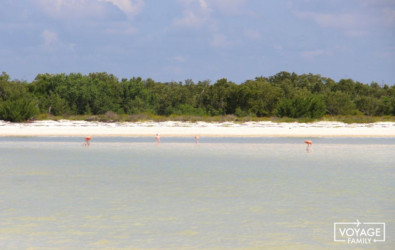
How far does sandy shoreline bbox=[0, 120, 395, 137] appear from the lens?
42781 mm

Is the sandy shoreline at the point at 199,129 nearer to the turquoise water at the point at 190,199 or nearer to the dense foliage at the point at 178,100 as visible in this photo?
the dense foliage at the point at 178,100

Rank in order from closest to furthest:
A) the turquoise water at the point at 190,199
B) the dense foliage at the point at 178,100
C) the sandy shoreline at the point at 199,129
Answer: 1. the turquoise water at the point at 190,199
2. the sandy shoreline at the point at 199,129
3. the dense foliage at the point at 178,100

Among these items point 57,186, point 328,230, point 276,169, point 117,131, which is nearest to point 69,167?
point 57,186

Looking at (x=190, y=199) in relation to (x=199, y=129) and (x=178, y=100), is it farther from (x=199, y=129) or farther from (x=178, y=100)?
(x=178, y=100)

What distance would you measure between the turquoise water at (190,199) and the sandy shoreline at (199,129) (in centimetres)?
1594

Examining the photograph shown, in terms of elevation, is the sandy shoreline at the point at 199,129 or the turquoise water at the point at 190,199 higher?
the sandy shoreline at the point at 199,129

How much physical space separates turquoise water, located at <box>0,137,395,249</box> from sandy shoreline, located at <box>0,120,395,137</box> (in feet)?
52.3

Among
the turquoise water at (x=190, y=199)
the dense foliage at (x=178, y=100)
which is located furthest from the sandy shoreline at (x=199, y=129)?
the turquoise water at (x=190, y=199)

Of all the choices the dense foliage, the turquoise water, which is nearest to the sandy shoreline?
the dense foliage

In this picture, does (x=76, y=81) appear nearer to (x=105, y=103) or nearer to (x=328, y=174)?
(x=105, y=103)

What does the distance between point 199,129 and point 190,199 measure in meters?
29.8

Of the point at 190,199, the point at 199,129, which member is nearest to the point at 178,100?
the point at 199,129

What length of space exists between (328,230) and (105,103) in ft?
151

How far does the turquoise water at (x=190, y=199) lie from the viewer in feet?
34.4
